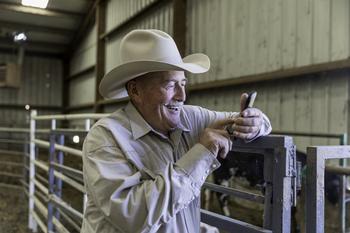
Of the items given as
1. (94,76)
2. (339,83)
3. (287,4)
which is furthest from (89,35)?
(339,83)

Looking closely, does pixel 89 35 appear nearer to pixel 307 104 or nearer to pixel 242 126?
pixel 307 104

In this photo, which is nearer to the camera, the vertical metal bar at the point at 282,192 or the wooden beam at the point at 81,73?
the vertical metal bar at the point at 282,192

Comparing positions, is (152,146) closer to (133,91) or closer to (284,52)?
(133,91)

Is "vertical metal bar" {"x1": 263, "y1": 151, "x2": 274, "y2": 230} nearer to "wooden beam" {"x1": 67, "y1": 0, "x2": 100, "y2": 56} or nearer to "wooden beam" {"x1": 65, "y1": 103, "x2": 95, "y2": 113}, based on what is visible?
"wooden beam" {"x1": 67, "y1": 0, "x2": 100, "y2": 56}

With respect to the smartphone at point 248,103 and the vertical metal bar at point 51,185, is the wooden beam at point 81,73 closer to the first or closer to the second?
the vertical metal bar at point 51,185

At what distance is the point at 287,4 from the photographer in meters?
4.39

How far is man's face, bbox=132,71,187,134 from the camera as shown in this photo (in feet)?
4.16

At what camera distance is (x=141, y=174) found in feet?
3.81

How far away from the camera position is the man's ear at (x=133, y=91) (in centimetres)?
133

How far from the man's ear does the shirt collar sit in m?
0.03

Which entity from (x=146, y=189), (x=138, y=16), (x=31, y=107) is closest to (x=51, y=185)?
(x=146, y=189)

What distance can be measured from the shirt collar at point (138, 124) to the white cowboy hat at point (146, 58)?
0.10 metres

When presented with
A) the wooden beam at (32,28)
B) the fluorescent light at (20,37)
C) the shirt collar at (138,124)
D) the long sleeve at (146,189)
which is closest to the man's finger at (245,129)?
the long sleeve at (146,189)

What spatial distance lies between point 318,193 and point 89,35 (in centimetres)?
1094
